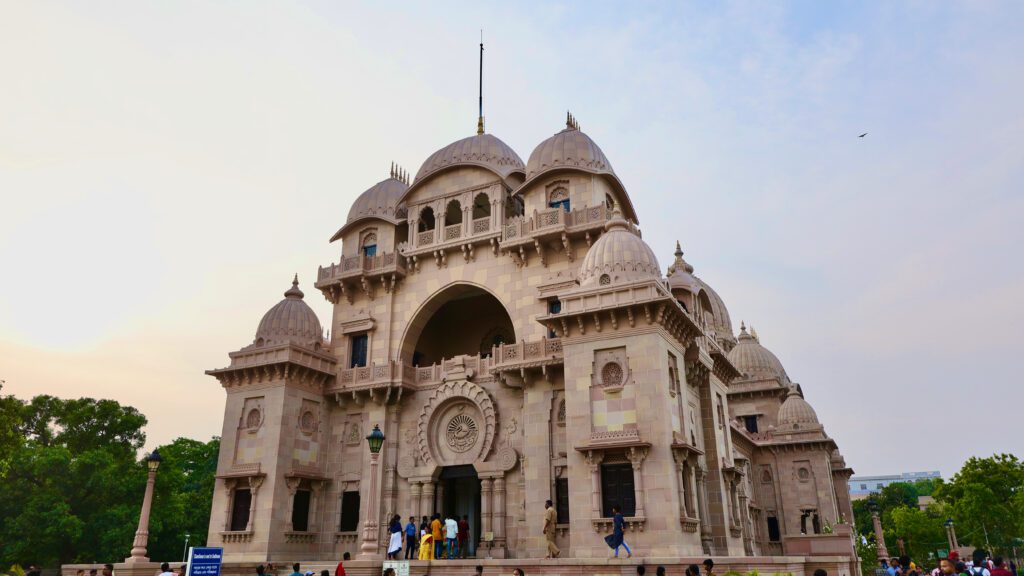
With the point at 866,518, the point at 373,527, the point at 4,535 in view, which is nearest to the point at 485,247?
the point at 373,527

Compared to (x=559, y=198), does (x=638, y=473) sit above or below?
below

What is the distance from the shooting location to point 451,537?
72.8 ft

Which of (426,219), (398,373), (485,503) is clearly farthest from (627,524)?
(426,219)

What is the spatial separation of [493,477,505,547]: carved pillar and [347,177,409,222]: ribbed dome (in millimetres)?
13240

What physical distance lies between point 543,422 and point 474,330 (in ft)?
28.3

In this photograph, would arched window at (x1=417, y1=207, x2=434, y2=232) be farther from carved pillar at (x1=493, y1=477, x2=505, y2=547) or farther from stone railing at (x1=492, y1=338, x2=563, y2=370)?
carved pillar at (x1=493, y1=477, x2=505, y2=547)

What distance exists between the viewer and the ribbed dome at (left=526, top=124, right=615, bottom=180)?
28016mm

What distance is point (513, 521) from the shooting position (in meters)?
25.2

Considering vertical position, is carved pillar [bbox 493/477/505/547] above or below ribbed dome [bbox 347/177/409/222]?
below

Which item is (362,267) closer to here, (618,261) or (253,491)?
(253,491)

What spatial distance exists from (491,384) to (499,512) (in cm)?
486

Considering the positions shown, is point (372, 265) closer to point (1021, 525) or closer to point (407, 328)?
point (407, 328)

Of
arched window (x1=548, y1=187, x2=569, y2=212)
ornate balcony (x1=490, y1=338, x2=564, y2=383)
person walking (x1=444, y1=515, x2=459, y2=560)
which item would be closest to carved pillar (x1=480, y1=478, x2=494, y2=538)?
person walking (x1=444, y1=515, x2=459, y2=560)

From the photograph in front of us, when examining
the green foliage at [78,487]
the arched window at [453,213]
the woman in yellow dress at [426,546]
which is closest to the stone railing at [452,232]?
the arched window at [453,213]
